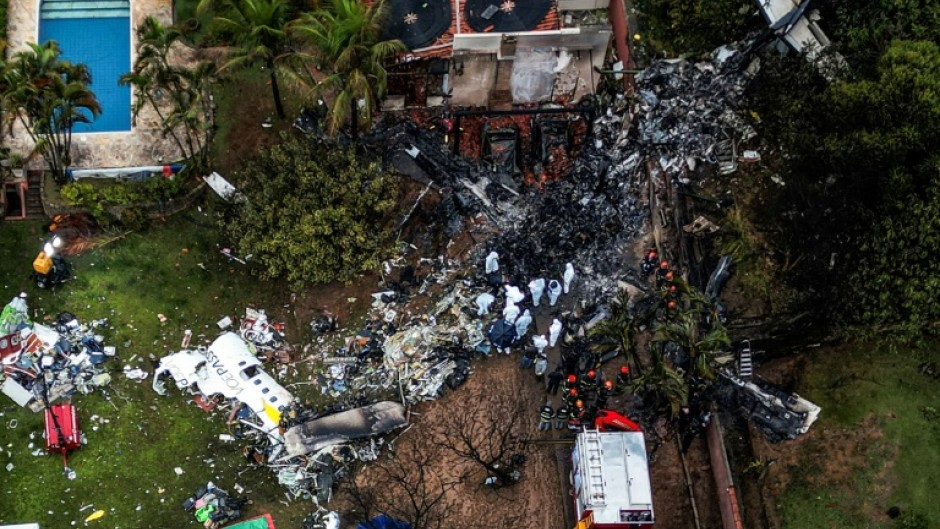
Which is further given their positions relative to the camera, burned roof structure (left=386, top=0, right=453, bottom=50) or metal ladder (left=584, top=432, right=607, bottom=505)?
burned roof structure (left=386, top=0, right=453, bottom=50)

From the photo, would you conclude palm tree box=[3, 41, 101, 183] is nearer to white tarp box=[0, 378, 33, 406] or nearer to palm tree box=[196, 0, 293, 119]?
palm tree box=[196, 0, 293, 119]

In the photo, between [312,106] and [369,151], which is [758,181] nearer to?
[369,151]

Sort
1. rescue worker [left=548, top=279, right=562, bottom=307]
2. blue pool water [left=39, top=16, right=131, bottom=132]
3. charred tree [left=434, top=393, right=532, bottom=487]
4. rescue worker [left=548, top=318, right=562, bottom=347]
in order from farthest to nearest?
blue pool water [left=39, top=16, right=131, bottom=132] < rescue worker [left=548, top=279, right=562, bottom=307] < rescue worker [left=548, top=318, right=562, bottom=347] < charred tree [left=434, top=393, right=532, bottom=487]

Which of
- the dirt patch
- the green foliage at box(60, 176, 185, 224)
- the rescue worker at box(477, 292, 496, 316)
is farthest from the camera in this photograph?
the green foliage at box(60, 176, 185, 224)

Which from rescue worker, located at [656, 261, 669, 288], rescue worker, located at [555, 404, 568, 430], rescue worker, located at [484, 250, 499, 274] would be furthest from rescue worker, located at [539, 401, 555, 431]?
rescue worker, located at [656, 261, 669, 288]

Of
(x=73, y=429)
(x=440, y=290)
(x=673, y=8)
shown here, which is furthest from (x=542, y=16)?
(x=73, y=429)

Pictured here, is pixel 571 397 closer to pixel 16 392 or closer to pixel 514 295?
pixel 514 295
